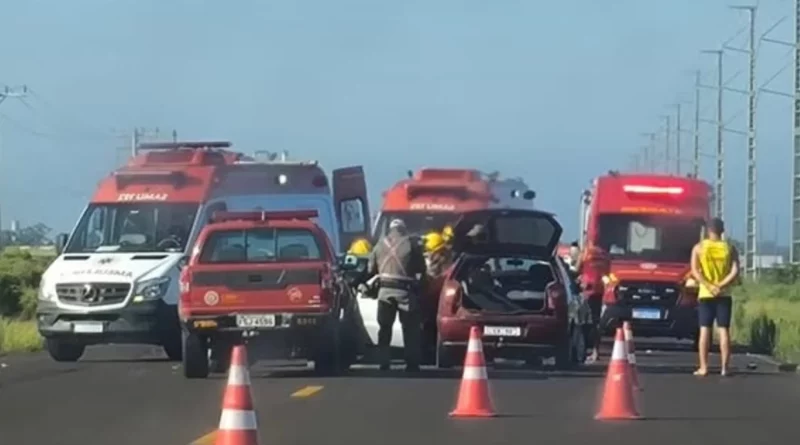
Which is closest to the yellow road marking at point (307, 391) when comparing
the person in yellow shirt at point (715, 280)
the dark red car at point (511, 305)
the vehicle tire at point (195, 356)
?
the vehicle tire at point (195, 356)

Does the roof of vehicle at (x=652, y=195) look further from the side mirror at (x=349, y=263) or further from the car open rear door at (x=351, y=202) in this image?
the side mirror at (x=349, y=263)

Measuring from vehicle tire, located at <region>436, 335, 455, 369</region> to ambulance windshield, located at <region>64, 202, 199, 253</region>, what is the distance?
15.3ft

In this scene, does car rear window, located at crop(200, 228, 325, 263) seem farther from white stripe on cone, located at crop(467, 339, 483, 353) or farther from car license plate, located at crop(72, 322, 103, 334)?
white stripe on cone, located at crop(467, 339, 483, 353)

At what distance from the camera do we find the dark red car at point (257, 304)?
2255 cm

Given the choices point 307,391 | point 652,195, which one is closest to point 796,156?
point 652,195

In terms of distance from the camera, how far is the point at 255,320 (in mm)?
22547

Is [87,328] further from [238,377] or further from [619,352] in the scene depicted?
[238,377]

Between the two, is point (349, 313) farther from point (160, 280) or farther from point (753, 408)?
point (753, 408)

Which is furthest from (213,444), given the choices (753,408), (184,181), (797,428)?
(184,181)

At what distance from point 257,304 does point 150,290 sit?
4217 mm

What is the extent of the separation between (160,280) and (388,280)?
4145 mm

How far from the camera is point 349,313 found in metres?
24.6

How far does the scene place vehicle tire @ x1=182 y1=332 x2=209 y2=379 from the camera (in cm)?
2262

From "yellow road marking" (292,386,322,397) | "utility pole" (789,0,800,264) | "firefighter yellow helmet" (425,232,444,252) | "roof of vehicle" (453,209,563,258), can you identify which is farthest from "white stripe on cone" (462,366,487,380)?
"utility pole" (789,0,800,264)
